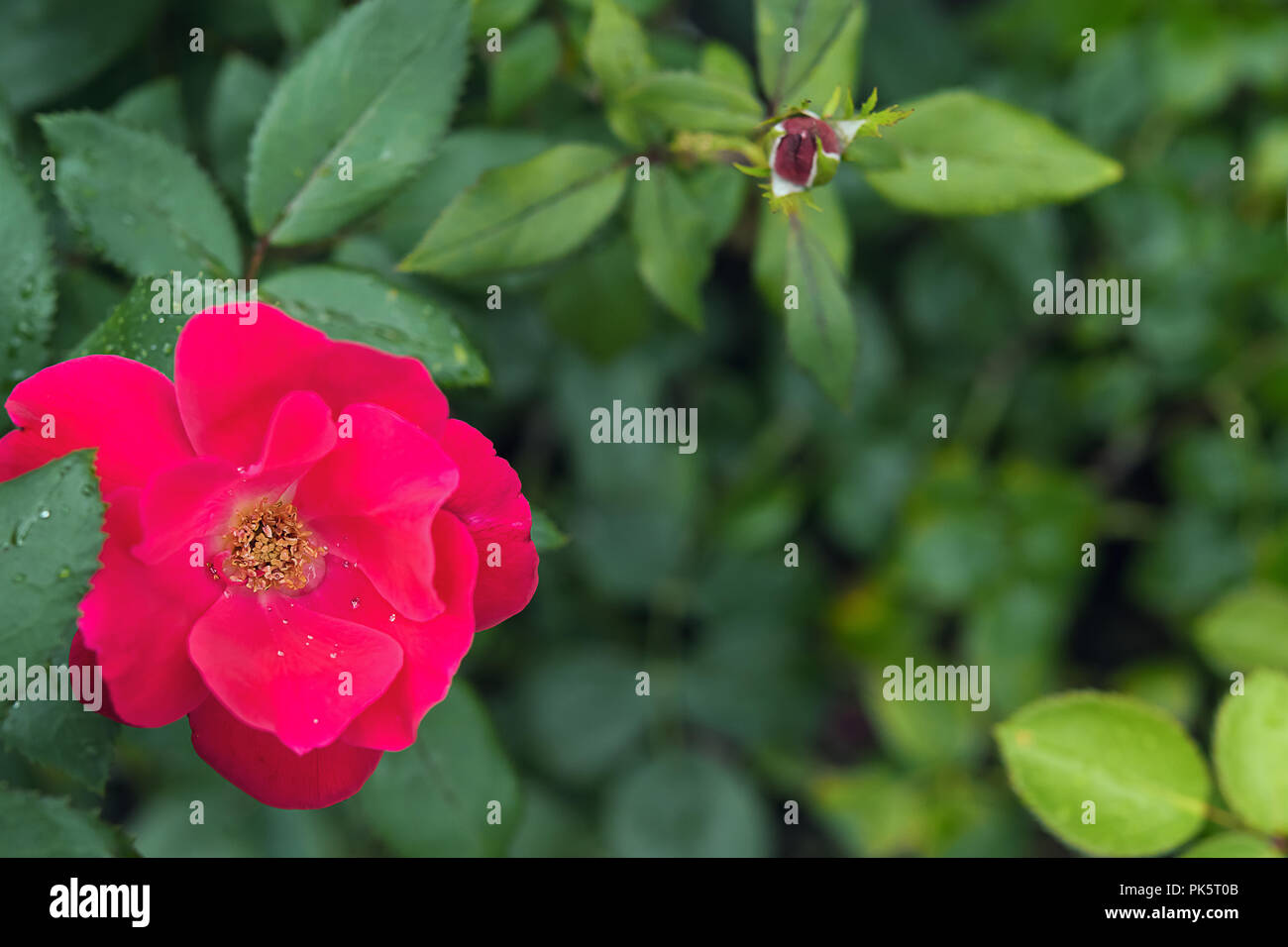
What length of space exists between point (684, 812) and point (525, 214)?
4.32 ft

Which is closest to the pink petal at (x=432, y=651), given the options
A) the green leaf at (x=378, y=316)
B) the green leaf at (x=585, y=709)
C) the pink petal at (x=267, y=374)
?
the pink petal at (x=267, y=374)

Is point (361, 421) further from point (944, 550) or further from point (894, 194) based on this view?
point (944, 550)

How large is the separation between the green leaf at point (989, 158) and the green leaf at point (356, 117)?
52 cm

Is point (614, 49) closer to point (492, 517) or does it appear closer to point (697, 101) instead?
point (697, 101)

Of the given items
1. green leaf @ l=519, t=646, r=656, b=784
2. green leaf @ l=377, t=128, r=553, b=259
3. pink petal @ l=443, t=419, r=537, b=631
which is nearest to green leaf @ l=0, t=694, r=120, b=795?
pink petal @ l=443, t=419, r=537, b=631

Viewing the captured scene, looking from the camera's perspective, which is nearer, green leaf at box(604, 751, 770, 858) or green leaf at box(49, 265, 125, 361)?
green leaf at box(49, 265, 125, 361)

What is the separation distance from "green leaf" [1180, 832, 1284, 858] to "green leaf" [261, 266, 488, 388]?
1.05 metres

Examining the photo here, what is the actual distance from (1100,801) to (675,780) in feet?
3.12

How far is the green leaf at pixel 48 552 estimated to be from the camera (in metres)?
0.78

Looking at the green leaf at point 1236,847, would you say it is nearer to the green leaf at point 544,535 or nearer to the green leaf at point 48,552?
the green leaf at point 544,535

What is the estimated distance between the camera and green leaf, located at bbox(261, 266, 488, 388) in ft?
3.37

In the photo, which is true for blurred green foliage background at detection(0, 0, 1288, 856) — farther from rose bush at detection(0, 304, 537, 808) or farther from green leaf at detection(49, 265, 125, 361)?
rose bush at detection(0, 304, 537, 808)

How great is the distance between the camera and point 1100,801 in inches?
46.1
